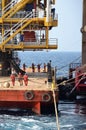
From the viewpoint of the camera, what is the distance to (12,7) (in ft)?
170

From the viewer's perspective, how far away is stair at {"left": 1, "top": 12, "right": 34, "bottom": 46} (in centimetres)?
5016

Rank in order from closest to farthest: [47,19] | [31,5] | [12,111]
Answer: [12,111], [47,19], [31,5]

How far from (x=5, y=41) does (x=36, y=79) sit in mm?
4759

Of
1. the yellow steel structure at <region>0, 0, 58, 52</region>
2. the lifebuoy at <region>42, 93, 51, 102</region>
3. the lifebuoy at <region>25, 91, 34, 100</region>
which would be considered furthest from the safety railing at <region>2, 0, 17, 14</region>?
the lifebuoy at <region>42, 93, 51, 102</region>

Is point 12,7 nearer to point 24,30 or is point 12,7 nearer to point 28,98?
point 24,30

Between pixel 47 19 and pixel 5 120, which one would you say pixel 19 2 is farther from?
pixel 5 120

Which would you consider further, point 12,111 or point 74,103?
point 74,103

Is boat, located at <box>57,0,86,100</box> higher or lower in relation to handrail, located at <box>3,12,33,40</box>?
lower

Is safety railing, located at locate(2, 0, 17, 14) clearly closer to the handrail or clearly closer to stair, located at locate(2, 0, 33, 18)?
stair, located at locate(2, 0, 33, 18)

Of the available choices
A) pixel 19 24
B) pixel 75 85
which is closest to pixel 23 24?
pixel 19 24

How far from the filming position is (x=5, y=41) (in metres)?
50.2

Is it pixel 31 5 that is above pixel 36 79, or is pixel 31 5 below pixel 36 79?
above

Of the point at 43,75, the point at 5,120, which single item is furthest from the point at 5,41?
the point at 5,120

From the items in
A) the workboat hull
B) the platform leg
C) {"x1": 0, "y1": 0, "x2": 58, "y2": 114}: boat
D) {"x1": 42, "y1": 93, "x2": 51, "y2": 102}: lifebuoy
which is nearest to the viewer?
{"x1": 42, "y1": 93, "x2": 51, "y2": 102}: lifebuoy
